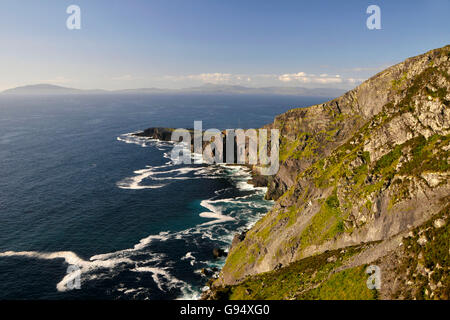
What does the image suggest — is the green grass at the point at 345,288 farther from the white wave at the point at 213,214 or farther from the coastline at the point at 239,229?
the white wave at the point at 213,214

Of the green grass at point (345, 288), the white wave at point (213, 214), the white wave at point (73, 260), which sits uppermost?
the green grass at point (345, 288)

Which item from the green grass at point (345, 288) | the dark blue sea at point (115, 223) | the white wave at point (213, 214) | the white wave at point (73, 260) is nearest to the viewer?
the green grass at point (345, 288)

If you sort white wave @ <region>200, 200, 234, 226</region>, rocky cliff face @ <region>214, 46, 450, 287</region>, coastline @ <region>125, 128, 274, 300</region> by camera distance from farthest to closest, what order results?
white wave @ <region>200, 200, 234, 226</region> → coastline @ <region>125, 128, 274, 300</region> → rocky cliff face @ <region>214, 46, 450, 287</region>

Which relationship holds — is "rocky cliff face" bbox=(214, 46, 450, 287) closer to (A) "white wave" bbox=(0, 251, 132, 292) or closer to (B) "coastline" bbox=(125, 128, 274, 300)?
(B) "coastline" bbox=(125, 128, 274, 300)

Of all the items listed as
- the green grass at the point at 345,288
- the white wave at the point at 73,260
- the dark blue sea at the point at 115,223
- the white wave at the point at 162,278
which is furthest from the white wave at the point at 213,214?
the green grass at the point at 345,288

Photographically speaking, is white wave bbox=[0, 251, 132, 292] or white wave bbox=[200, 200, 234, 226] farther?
white wave bbox=[200, 200, 234, 226]

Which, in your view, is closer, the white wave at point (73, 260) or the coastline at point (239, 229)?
the coastline at point (239, 229)

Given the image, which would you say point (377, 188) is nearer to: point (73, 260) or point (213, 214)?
point (213, 214)

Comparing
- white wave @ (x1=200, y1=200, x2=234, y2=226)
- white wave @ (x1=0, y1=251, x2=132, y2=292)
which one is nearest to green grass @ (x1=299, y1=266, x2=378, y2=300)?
white wave @ (x1=0, y1=251, x2=132, y2=292)

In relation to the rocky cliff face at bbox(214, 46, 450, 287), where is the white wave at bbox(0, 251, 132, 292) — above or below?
below
